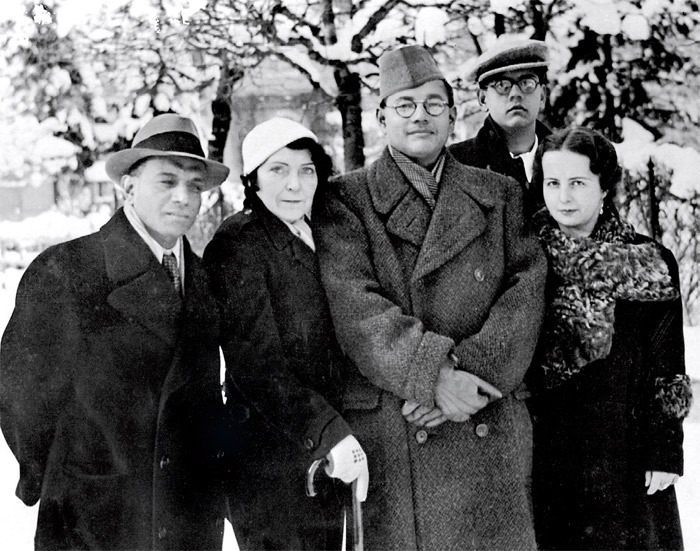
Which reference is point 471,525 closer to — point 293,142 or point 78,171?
point 293,142

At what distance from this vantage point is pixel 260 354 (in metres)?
2.14

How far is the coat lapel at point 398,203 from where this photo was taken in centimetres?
229

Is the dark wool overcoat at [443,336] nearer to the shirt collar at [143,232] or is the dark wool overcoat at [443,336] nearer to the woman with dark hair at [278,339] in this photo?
the woman with dark hair at [278,339]

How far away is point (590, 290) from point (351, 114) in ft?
4.46

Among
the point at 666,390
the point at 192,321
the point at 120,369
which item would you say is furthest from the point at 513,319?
the point at 120,369

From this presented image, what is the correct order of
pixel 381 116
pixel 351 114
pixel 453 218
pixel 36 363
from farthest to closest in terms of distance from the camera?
pixel 351 114, pixel 381 116, pixel 453 218, pixel 36 363

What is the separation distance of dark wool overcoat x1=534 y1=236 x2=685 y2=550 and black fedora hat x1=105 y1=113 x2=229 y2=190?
4.63ft

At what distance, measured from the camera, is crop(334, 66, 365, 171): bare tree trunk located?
306 cm

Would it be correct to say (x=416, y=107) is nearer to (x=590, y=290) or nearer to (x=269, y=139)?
(x=269, y=139)

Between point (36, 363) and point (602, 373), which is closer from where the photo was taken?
point (36, 363)

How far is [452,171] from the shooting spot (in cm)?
238

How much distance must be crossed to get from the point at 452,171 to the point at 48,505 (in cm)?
167

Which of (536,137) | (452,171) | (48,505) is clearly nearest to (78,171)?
(48,505)

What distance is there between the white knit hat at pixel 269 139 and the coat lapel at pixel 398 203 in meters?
0.28
